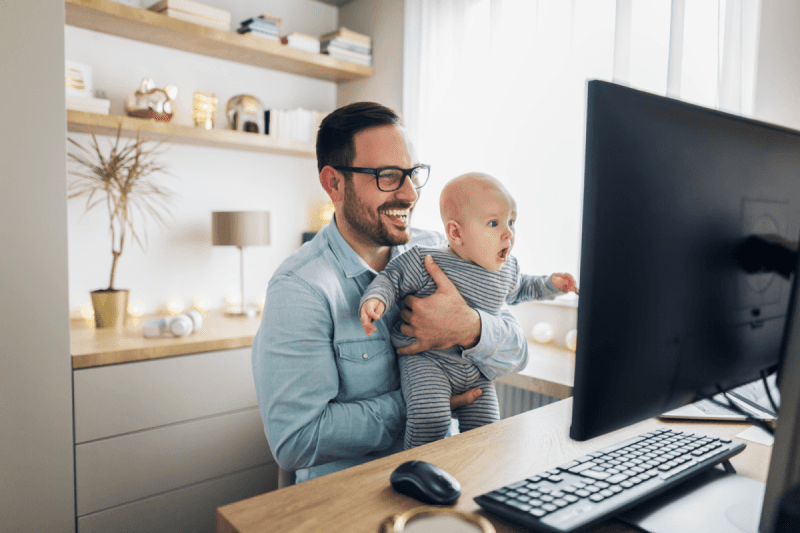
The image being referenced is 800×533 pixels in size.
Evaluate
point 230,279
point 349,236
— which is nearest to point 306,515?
point 349,236

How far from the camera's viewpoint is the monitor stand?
62cm

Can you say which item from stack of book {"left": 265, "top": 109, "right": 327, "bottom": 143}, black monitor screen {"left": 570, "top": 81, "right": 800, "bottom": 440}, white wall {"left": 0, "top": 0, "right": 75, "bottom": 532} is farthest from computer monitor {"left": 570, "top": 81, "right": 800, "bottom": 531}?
stack of book {"left": 265, "top": 109, "right": 327, "bottom": 143}

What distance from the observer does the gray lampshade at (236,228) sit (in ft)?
8.90

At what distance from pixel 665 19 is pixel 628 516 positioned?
84.0 inches

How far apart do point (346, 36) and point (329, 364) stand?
2.65 m

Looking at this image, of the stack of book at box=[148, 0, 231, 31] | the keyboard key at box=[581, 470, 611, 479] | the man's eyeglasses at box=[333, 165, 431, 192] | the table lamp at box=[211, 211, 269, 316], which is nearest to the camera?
the keyboard key at box=[581, 470, 611, 479]

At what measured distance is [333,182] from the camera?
1396 mm

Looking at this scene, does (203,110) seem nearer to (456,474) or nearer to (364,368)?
(364,368)

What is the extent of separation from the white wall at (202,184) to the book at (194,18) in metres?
0.32

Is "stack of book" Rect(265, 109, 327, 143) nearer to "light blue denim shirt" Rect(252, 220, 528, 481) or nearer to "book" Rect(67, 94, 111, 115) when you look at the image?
"book" Rect(67, 94, 111, 115)

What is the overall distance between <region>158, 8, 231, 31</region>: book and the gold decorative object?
1.20ft

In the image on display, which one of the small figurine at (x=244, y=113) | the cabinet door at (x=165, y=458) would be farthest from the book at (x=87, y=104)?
the cabinet door at (x=165, y=458)

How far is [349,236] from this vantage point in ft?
4.58

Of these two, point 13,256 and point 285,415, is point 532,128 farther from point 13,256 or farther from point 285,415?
point 13,256
